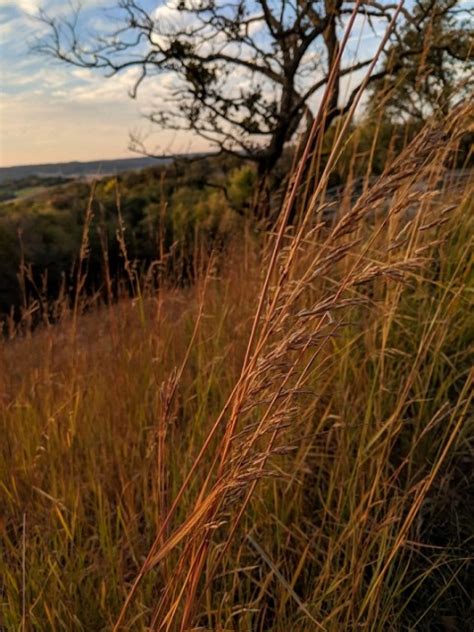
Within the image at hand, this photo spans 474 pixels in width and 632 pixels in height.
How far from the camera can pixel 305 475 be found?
173 cm

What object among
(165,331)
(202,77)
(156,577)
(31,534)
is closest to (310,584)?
(156,577)

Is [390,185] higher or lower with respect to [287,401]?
higher

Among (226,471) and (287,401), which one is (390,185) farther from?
(226,471)

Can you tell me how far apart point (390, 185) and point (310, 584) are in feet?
3.58

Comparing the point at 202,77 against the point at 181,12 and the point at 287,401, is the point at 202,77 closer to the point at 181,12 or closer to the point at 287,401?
the point at 181,12

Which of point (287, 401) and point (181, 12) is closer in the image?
point (287, 401)

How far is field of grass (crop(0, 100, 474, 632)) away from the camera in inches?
28.9

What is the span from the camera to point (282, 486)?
62.8 inches

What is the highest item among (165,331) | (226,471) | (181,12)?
(181,12)

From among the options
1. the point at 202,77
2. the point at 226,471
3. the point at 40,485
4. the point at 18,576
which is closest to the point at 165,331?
the point at 40,485

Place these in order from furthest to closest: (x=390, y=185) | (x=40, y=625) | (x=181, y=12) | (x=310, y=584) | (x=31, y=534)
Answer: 1. (x=181, y=12)
2. (x=31, y=534)
3. (x=310, y=584)
4. (x=40, y=625)
5. (x=390, y=185)

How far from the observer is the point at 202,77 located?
341 inches

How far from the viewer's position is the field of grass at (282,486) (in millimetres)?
733

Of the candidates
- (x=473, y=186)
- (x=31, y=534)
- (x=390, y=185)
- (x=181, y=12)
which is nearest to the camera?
(x=390, y=185)
